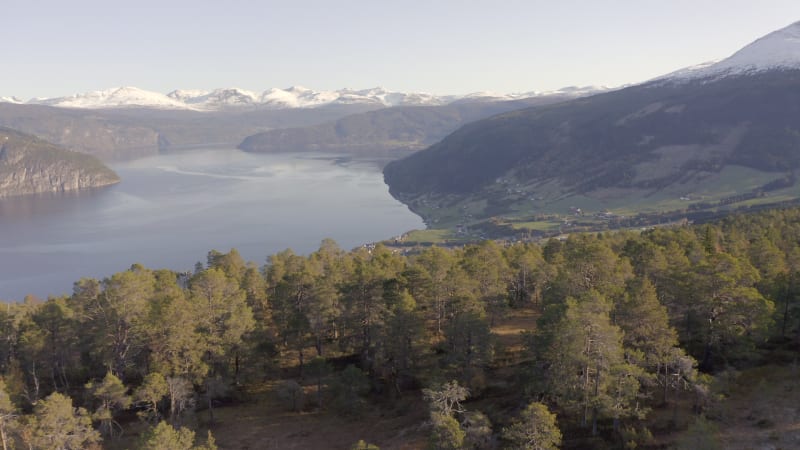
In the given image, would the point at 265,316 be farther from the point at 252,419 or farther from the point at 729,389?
the point at 729,389

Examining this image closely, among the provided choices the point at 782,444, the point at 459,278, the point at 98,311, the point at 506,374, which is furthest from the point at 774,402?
the point at 98,311

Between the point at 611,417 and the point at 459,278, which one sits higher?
the point at 459,278

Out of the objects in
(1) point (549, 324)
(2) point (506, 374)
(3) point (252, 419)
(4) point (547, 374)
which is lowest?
(3) point (252, 419)

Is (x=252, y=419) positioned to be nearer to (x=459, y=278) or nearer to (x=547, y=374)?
(x=459, y=278)

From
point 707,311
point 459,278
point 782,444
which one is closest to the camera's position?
point 782,444

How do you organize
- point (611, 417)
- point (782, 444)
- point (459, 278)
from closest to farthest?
point (782, 444)
point (611, 417)
point (459, 278)

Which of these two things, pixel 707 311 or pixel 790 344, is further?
pixel 790 344
